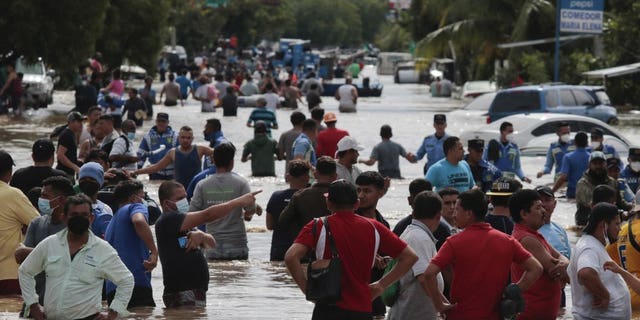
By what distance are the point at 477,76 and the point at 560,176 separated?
1992 inches

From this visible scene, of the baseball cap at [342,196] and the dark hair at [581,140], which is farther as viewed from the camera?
the dark hair at [581,140]

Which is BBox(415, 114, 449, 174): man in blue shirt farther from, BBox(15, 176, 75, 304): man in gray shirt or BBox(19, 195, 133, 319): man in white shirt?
BBox(19, 195, 133, 319): man in white shirt

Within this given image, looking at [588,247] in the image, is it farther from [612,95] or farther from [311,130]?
[612,95]

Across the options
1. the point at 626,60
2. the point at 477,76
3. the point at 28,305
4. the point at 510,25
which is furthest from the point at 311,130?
the point at 477,76

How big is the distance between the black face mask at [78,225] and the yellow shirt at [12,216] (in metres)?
2.77

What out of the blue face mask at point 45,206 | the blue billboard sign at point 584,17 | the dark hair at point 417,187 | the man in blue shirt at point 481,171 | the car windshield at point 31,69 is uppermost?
the blue billboard sign at point 584,17

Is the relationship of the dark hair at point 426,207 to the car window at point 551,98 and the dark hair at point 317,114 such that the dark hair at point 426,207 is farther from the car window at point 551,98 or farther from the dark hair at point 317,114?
the car window at point 551,98

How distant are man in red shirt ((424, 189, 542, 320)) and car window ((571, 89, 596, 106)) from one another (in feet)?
99.7

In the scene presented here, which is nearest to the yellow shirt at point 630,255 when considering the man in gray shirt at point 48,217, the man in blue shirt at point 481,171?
the man in gray shirt at point 48,217

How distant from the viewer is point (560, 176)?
70.3ft

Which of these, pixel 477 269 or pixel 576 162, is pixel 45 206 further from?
pixel 576 162

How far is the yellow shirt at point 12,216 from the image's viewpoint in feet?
38.1

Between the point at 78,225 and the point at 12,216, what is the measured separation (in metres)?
2.97

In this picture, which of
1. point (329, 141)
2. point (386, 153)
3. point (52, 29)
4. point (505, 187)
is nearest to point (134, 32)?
point (52, 29)
